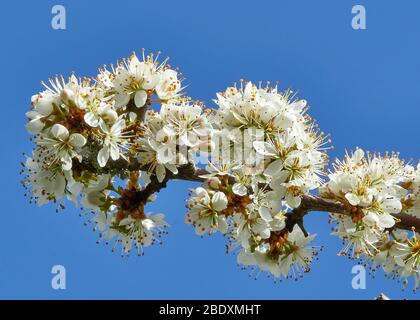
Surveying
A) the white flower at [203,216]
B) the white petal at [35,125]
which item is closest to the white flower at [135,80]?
the white petal at [35,125]

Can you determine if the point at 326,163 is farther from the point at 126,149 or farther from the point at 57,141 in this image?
the point at 57,141

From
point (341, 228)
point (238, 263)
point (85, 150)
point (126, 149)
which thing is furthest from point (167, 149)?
point (341, 228)

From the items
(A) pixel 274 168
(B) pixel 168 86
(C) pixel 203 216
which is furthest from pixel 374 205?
(B) pixel 168 86

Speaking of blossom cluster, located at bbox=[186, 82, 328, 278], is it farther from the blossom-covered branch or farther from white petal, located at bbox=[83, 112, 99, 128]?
white petal, located at bbox=[83, 112, 99, 128]

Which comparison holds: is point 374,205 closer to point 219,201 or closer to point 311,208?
point 311,208

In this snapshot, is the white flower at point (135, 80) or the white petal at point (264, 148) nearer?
the white petal at point (264, 148)

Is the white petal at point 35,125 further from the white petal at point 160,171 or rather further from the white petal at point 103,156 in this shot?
the white petal at point 160,171
